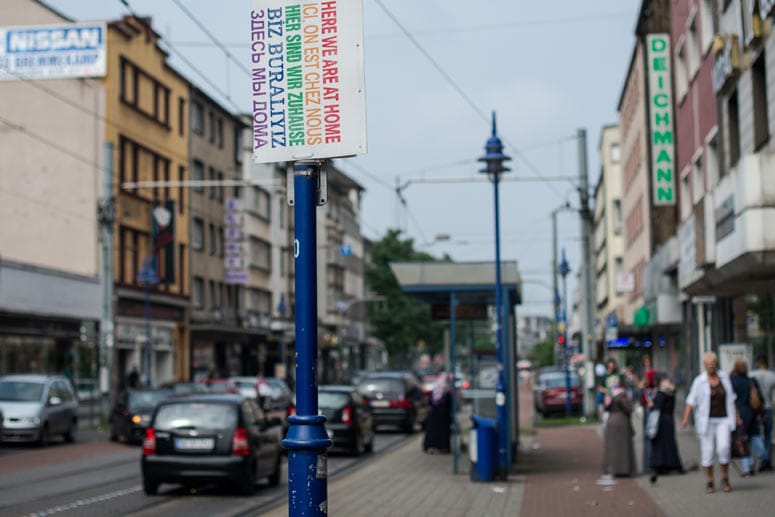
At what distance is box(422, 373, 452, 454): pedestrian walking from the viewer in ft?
88.3

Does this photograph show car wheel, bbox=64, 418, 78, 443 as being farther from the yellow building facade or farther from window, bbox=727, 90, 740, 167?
window, bbox=727, 90, 740, 167

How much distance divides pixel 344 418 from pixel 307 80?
68.3 ft

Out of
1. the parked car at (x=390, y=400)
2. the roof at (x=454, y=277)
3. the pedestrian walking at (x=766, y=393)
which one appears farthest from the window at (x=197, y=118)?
the pedestrian walking at (x=766, y=393)

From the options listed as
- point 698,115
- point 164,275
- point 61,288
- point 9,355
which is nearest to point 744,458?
point 698,115

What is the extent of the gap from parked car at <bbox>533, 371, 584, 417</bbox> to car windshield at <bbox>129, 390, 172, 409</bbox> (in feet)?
54.3

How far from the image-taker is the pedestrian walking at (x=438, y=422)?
2692 cm

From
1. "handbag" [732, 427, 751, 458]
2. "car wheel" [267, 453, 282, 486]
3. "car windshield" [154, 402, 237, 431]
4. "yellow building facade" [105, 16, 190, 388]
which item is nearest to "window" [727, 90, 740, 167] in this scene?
"handbag" [732, 427, 751, 458]

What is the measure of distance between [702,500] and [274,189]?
206 feet

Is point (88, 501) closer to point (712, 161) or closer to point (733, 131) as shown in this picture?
point (733, 131)

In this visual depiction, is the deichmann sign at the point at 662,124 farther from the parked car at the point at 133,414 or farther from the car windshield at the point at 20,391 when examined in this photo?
the car windshield at the point at 20,391

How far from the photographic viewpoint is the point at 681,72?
115 ft

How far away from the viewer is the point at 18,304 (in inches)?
1709

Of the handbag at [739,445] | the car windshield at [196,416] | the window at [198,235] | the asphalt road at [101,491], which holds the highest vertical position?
the window at [198,235]

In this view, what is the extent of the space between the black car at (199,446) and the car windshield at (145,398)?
14382 millimetres
